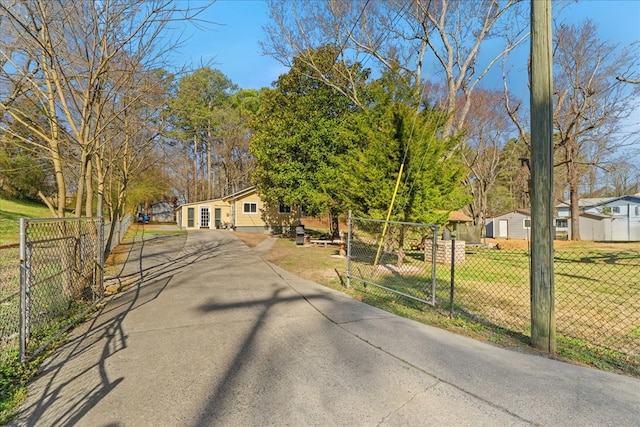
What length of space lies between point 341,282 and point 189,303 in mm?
3143

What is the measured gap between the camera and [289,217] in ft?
79.9

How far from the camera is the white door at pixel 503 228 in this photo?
101ft

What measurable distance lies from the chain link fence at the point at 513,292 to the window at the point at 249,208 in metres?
15.0

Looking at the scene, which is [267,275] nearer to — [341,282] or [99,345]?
[341,282]

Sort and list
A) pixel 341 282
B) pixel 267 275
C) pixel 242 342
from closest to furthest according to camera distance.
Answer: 1. pixel 242 342
2. pixel 341 282
3. pixel 267 275

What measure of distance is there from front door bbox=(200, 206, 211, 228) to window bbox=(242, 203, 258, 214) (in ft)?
13.2

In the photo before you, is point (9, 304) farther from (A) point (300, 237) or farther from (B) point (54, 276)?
(A) point (300, 237)

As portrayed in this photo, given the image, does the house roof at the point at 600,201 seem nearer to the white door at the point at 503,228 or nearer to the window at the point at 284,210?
the white door at the point at 503,228

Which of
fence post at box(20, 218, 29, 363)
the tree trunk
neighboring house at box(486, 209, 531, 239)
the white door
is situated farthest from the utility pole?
the white door

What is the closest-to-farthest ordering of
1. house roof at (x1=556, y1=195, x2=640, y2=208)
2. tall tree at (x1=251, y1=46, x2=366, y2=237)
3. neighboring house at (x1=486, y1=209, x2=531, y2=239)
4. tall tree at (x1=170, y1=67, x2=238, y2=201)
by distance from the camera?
tall tree at (x1=251, y1=46, x2=366, y2=237), house roof at (x1=556, y1=195, x2=640, y2=208), neighboring house at (x1=486, y1=209, x2=531, y2=239), tall tree at (x1=170, y1=67, x2=238, y2=201)

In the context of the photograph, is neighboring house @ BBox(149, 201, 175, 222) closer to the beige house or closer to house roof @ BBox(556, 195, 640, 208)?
the beige house

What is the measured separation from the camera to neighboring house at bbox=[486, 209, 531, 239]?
2920cm

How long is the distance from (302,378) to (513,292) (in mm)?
5745

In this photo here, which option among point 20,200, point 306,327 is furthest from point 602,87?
point 20,200
